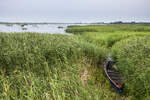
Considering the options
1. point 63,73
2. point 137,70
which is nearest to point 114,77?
point 137,70

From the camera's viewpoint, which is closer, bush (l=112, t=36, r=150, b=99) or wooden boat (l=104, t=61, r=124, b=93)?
bush (l=112, t=36, r=150, b=99)

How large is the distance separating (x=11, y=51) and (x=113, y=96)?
4258mm

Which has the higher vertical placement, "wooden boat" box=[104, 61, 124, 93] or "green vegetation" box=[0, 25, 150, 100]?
"green vegetation" box=[0, 25, 150, 100]

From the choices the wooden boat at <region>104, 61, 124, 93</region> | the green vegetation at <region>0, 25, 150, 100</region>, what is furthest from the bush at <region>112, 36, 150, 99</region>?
the wooden boat at <region>104, 61, 124, 93</region>

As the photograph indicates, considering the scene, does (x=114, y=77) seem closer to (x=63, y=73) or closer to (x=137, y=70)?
(x=137, y=70)

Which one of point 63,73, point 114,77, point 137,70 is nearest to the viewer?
point 137,70

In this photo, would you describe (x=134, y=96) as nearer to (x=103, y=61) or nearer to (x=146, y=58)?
(x=146, y=58)

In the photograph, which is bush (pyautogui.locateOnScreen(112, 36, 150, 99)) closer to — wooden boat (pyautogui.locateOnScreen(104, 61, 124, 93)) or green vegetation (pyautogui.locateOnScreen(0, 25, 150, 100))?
green vegetation (pyautogui.locateOnScreen(0, 25, 150, 100))

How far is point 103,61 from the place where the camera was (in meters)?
6.76

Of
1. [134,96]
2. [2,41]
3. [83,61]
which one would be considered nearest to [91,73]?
[83,61]

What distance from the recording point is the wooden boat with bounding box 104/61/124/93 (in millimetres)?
4592

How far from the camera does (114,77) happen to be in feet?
17.9

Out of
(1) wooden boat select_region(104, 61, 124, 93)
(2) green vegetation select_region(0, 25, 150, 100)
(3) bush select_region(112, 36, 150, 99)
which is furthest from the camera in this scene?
(1) wooden boat select_region(104, 61, 124, 93)

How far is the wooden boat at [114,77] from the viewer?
15.1 ft
